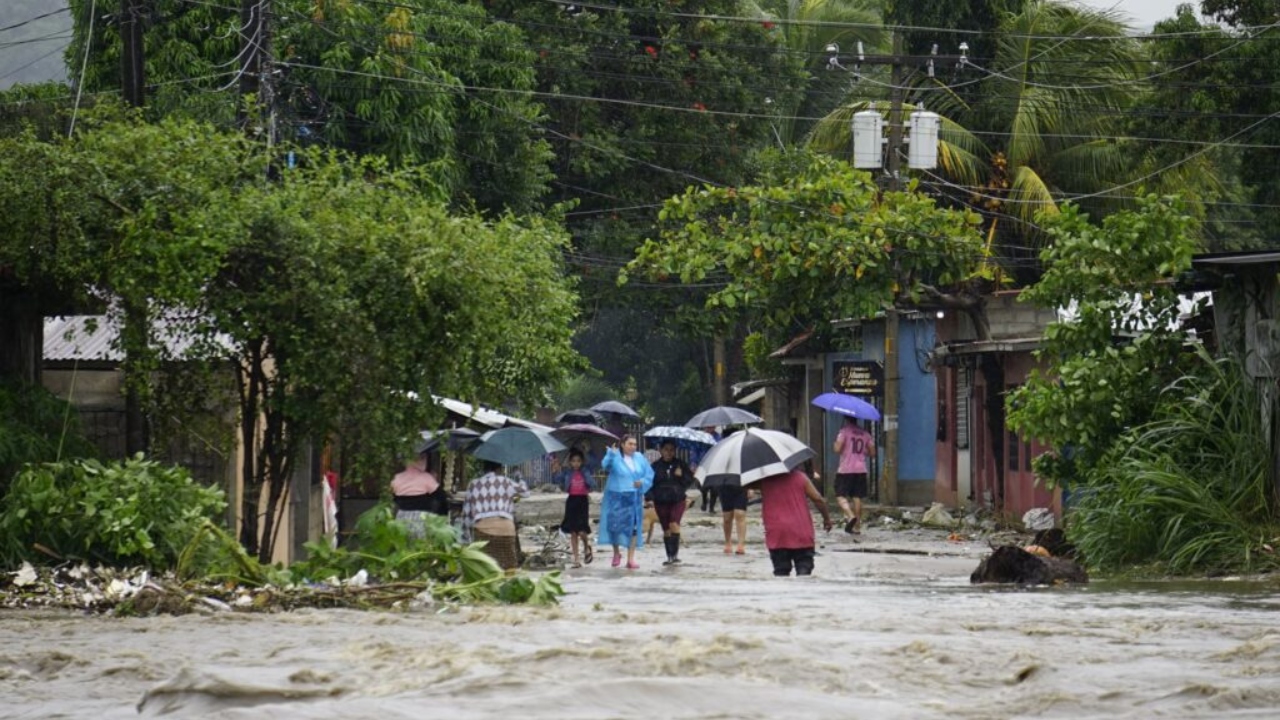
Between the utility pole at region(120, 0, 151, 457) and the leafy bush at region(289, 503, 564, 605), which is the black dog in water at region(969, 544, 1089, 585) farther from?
the utility pole at region(120, 0, 151, 457)

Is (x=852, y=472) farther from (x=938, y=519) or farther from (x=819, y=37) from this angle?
(x=819, y=37)

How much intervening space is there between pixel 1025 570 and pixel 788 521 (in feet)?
8.54

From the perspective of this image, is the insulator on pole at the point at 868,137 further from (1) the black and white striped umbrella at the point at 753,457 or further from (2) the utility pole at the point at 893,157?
(1) the black and white striped umbrella at the point at 753,457

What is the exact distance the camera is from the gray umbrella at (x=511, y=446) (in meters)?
22.0

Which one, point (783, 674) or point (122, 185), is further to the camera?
point (122, 185)

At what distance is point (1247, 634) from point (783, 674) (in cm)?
371

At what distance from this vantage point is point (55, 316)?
1762cm

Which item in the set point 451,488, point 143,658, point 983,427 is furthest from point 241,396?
point 983,427

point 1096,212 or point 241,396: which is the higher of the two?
point 1096,212

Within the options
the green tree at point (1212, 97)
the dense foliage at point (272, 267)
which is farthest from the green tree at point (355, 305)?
the green tree at point (1212, 97)

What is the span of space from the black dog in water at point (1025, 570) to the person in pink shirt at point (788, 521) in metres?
1.91

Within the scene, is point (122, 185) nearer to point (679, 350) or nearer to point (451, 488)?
point (451, 488)

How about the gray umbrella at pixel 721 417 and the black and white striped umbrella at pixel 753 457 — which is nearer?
the black and white striped umbrella at pixel 753 457

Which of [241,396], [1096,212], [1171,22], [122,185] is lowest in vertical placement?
[241,396]
